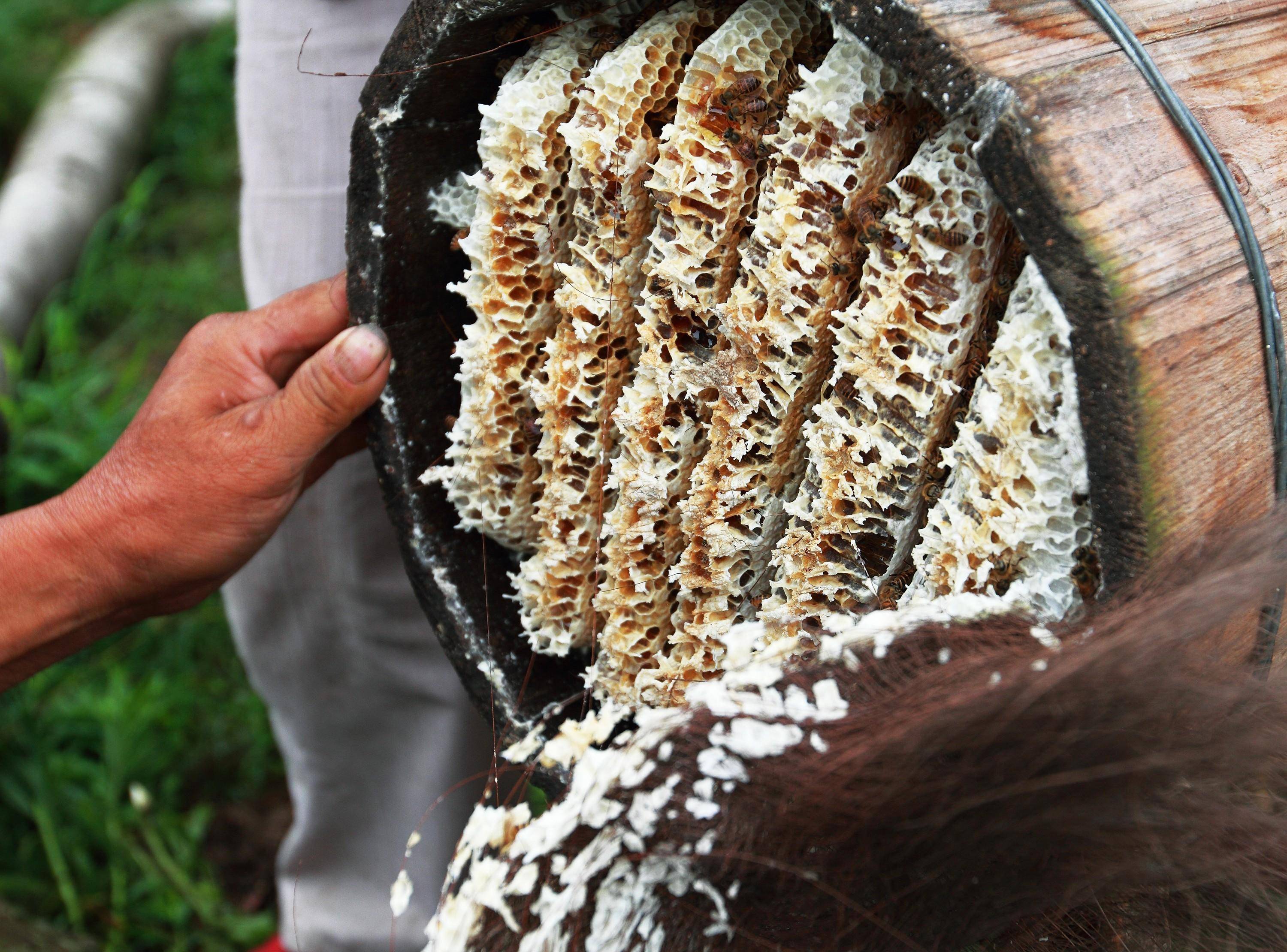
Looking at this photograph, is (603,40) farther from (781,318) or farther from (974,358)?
(974,358)

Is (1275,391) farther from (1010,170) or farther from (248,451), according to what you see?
(248,451)

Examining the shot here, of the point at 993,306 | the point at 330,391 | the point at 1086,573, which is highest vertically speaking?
the point at 993,306

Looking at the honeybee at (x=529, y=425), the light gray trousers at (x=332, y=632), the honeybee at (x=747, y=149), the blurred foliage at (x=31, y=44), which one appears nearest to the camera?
the honeybee at (x=747, y=149)

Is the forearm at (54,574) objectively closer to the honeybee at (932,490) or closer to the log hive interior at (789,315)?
the log hive interior at (789,315)

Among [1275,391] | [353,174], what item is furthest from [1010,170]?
[353,174]

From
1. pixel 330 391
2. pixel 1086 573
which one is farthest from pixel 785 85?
pixel 330 391

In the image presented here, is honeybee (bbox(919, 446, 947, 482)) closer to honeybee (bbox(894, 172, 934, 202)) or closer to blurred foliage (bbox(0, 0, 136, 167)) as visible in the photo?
honeybee (bbox(894, 172, 934, 202))

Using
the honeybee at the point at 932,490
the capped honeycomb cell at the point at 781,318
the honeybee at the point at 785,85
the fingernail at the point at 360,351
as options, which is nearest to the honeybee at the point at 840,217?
the capped honeycomb cell at the point at 781,318
